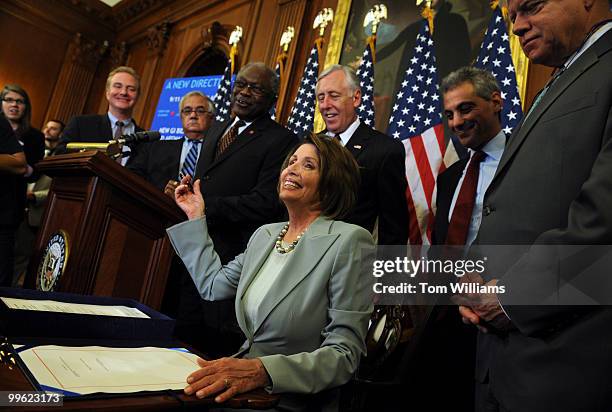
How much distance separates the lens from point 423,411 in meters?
2.19

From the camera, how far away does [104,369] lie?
81 cm

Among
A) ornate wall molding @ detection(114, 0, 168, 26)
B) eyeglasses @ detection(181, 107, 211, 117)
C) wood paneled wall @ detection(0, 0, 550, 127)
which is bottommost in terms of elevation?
eyeglasses @ detection(181, 107, 211, 117)

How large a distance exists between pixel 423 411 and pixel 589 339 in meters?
1.39

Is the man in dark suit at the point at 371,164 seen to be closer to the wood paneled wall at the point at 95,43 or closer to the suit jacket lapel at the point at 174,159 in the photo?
the suit jacket lapel at the point at 174,159

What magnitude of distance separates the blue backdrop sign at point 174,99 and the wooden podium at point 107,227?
5020 mm

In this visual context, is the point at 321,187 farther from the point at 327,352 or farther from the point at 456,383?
the point at 456,383

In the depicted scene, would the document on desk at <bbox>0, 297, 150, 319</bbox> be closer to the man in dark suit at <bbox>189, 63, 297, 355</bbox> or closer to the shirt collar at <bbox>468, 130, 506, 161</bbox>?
the man in dark suit at <bbox>189, 63, 297, 355</bbox>

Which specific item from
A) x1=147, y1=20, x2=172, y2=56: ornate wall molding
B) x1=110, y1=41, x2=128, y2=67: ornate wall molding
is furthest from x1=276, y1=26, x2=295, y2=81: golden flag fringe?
x1=110, y1=41, x2=128, y2=67: ornate wall molding

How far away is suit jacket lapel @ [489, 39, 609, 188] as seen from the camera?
3.91 feet

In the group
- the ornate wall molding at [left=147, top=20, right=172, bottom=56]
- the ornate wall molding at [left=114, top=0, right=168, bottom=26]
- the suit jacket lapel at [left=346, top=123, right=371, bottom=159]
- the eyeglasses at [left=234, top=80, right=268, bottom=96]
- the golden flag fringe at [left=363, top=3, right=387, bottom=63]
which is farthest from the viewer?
the ornate wall molding at [left=114, top=0, right=168, bottom=26]

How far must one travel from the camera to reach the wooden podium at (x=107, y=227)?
70.7 inches

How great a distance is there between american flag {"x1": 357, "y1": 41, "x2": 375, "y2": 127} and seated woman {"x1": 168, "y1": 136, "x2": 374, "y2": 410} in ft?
8.34

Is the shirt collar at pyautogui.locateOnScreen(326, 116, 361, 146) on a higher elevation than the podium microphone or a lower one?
higher

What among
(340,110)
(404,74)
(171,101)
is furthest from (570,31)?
(171,101)
